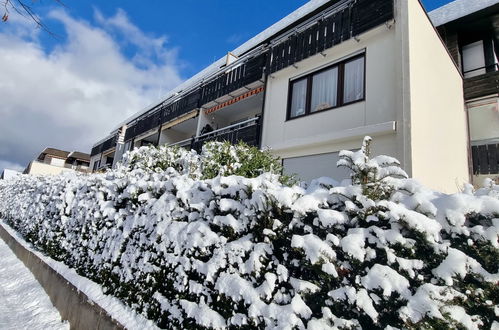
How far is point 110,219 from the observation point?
4.81 metres

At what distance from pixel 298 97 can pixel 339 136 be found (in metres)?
2.72

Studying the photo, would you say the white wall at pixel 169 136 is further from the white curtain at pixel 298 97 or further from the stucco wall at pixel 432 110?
the stucco wall at pixel 432 110

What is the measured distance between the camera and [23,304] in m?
5.65

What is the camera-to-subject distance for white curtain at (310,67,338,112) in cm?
881

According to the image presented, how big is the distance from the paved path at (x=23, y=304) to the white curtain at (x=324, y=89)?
26.8 ft

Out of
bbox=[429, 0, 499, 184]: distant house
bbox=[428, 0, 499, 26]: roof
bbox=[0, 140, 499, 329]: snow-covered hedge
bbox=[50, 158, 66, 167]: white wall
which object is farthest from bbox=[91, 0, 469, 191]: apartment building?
bbox=[50, 158, 66, 167]: white wall

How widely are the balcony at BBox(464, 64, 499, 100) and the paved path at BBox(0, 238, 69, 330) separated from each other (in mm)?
13838

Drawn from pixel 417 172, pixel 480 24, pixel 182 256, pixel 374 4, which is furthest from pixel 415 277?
pixel 480 24

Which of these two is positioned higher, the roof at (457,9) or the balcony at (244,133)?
the roof at (457,9)

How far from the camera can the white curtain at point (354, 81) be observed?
26.8 ft

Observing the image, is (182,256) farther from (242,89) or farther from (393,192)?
(242,89)

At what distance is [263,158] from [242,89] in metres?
6.77

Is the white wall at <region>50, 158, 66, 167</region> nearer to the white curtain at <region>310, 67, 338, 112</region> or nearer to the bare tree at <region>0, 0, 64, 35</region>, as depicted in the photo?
the white curtain at <region>310, 67, 338, 112</region>

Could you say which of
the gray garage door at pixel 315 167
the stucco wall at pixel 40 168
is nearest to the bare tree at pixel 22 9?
the gray garage door at pixel 315 167
